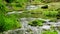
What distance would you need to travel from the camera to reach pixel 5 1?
31.0m

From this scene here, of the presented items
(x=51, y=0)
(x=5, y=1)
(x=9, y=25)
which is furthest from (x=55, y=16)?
(x=51, y=0)

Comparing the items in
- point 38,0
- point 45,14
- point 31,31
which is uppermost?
point 31,31

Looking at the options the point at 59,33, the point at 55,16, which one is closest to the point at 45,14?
the point at 55,16

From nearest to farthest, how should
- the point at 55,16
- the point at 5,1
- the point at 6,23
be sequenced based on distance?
1. the point at 6,23
2. the point at 55,16
3. the point at 5,1

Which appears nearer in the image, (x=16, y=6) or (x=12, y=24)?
(x=12, y=24)

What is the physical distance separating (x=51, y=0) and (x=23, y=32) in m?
24.2

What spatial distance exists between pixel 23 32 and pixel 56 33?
2334 mm

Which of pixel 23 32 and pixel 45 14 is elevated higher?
pixel 23 32

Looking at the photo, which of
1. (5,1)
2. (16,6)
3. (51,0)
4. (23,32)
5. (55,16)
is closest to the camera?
(23,32)

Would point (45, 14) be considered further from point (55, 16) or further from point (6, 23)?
point (6, 23)

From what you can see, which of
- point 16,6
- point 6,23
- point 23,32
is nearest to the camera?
point 23,32

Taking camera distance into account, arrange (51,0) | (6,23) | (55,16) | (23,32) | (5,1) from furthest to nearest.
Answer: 1. (51,0)
2. (5,1)
3. (55,16)
4. (6,23)
5. (23,32)

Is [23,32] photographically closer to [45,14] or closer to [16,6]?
[45,14]

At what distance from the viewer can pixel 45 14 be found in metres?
20.3
